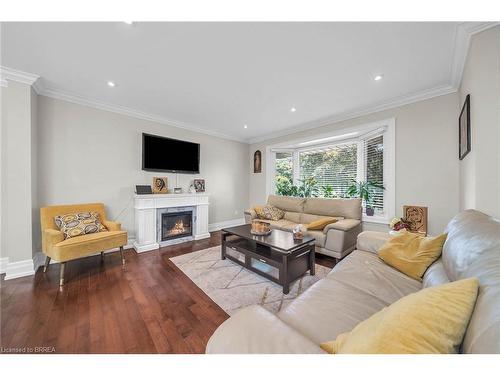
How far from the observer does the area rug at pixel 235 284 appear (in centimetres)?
179

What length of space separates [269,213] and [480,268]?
314cm

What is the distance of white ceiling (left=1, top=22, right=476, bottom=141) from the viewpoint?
1615 mm

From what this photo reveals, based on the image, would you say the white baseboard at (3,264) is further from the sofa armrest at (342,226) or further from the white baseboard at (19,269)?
the sofa armrest at (342,226)

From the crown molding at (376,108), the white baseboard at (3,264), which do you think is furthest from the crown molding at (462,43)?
the white baseboard at (3,264)

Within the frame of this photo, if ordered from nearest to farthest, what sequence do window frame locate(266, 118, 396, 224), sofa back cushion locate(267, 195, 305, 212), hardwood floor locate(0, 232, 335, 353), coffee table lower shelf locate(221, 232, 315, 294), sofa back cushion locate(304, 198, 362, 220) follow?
hardwood floor locate(0, 232, 335, 353) < coffee table lower shelf locate(221, 232, 315, 294) < window frame locate(266, 118, 396, 224) < sofa back cushion locate(304, 198, 362, 220) < sofa back cushion locate(267, 195, 305, 212)

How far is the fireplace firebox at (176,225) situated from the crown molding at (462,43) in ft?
13.8

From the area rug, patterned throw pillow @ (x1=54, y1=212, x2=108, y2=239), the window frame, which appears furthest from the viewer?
the window frame

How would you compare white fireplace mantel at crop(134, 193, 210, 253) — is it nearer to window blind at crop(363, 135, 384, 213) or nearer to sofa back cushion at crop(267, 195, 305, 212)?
sofa back cushion at crop(267, 195, 305, 212)

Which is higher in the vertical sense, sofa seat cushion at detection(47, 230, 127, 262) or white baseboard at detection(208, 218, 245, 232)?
sofa seat cushion at detection(47, 230, 127, 262)

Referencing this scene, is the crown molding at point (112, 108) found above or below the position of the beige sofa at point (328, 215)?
above

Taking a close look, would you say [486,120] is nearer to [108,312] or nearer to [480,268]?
[480,268]

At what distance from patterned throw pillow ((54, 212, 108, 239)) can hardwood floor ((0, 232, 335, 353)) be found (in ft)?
1.63

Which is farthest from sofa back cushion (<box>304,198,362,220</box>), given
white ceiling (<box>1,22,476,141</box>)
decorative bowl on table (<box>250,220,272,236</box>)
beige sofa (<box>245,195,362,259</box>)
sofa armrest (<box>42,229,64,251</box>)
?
sofa armrest (<box>42,229,64,251</box>)
